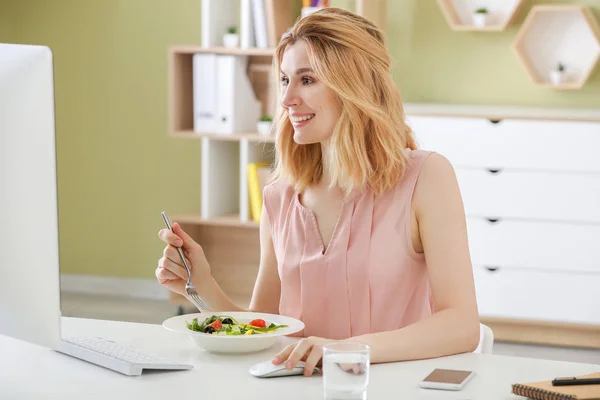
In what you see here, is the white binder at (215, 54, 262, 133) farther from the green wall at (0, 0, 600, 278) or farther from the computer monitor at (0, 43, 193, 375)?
the computer monitor at (0, 43, 193, 375)

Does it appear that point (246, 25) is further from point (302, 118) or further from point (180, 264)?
point (180, 264)

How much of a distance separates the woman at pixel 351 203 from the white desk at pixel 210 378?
1.00ft

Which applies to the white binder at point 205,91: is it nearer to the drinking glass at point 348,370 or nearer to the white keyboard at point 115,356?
the white keyboard at point 115,356

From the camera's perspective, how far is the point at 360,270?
196cm

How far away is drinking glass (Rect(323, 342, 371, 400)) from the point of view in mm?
1343

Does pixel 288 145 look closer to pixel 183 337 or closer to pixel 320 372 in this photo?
pixel 183 337

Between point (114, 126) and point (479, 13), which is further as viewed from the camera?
point (114, 126)

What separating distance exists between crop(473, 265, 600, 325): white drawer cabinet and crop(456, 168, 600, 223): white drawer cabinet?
25cm

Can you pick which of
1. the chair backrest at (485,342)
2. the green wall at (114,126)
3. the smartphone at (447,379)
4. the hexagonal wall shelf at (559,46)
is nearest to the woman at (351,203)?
the chair backrest at (485,342)

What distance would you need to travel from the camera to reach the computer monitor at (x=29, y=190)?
4.22 feet

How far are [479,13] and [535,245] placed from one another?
1.10m

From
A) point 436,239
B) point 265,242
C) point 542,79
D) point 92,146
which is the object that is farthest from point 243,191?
point 436,239

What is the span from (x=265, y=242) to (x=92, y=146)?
338 cm

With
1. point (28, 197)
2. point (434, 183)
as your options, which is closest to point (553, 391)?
point (434, 183)
